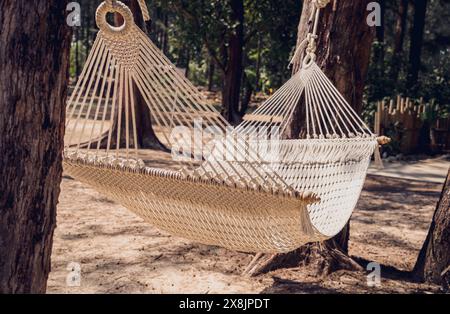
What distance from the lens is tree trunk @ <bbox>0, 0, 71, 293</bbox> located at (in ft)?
4.87

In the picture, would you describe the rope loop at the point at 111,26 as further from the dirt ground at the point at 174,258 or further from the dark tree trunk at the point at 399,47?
the dark tree trunk at the point at 399,47

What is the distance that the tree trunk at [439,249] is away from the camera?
3.24 m

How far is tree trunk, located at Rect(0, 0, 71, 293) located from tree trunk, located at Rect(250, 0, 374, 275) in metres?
1.94

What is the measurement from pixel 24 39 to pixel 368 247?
3091mm

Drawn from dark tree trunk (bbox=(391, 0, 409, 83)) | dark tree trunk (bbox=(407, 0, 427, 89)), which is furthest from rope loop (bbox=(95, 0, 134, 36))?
dark tree trunk (bbox=(407, 0, 427, 89))

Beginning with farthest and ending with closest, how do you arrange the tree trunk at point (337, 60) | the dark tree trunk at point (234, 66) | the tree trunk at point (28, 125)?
the dark tree trunk at point (234, 66) → the tree trunk at point (337, 60) → the tree trunk at point (28, 125)

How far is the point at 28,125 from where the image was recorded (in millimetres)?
1508

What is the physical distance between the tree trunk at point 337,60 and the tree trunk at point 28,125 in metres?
1.94

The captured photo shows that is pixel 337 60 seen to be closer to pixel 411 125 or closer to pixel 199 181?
pixel 199 181

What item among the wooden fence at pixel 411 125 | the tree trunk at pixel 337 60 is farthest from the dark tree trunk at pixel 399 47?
the tree trunk at pixel 337 60

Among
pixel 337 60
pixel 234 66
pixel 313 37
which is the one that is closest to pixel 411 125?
pixel 234 66

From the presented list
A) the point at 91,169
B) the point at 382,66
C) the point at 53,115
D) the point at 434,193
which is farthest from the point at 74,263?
the point at 382,66

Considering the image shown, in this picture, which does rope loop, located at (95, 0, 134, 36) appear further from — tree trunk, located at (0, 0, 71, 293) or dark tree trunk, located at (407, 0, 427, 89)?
dark tree trunk, located at (407, 0, 427, 89)
